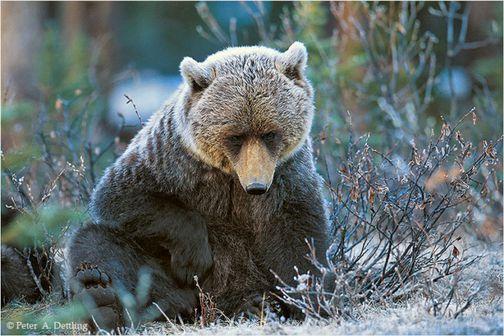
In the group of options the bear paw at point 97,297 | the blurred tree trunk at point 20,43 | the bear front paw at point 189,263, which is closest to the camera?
the bear paw at point 97,297

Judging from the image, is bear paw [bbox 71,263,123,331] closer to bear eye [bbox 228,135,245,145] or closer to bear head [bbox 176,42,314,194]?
bear head [bbox 176,42,314,194]

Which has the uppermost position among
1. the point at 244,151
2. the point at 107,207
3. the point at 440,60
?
the point at 244,151

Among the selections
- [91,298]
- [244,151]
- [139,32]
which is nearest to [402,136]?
[244,151]

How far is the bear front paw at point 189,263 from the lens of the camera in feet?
17.5

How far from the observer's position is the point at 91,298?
481cm

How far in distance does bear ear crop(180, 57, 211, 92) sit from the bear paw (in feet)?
4.25

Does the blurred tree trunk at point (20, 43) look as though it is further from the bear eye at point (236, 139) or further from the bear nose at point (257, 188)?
the bear nose at point (257, 188)

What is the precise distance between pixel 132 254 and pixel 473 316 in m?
2.10

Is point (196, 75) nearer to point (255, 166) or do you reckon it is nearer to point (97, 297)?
point (255, 166)

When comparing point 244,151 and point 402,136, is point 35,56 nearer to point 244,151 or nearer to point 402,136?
point 402,136

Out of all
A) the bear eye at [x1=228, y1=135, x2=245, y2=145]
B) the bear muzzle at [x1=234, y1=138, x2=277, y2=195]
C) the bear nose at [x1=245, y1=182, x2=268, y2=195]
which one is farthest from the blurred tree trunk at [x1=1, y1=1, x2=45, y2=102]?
the bear nose at [x1=245, y1=182, x2=268, y2=195]

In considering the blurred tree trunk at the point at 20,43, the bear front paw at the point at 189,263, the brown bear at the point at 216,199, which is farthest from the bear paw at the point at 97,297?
the blurred tree trunk at the point at 20,43

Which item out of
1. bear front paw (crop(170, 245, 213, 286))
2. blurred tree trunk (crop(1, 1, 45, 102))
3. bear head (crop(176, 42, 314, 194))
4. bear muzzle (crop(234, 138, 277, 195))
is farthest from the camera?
blurred tree trunk (crop(1, 1, 45, 102))

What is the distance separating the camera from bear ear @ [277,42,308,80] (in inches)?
214
